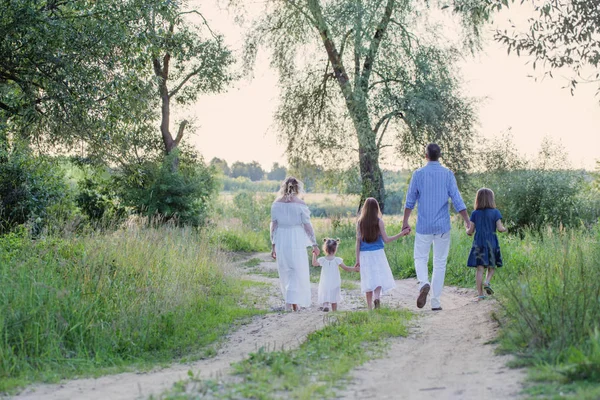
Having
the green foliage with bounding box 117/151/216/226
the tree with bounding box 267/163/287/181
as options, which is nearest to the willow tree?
the green foliage with bounding box 117/151/216/226

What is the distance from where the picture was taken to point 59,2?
555 inches

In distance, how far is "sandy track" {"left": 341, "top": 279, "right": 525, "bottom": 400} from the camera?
19.2 ft

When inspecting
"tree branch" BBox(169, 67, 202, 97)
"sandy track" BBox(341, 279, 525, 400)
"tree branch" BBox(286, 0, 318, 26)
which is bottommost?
"sandy track" BBox(341, 279, 525, 400)

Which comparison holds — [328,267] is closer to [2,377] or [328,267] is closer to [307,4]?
[2,377]

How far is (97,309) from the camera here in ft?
29.0

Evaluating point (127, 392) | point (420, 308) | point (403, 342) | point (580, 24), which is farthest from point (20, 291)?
point (580, 24)

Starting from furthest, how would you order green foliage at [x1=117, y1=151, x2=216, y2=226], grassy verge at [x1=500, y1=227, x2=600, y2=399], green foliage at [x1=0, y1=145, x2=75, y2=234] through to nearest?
green foliage at [x1=117, y1=151, x2=216, y2=226]
green foliage at [x1=0, y1=145, x2=75, y2=234]
grassy verge at [x1=500, y1=227, x2=600, y2=399]

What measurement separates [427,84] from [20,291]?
17302mm

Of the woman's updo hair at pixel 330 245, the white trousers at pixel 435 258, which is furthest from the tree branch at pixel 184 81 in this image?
the white trousers at pixel 435 258

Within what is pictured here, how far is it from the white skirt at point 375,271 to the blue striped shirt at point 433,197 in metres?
0.77

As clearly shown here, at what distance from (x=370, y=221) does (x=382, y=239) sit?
0.68m

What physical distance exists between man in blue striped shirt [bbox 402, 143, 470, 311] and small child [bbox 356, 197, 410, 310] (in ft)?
1.55

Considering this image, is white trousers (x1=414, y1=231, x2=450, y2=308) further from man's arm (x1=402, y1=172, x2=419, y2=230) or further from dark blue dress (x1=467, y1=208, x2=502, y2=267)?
dark blue dress (x1=467, y1=208, x2=502, y2=267)

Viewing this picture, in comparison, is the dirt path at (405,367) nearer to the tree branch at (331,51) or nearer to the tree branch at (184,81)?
the tree branch at (331,51)
